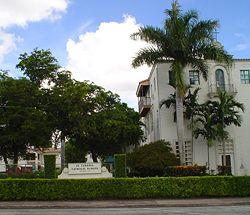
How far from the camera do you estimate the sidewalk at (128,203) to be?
69.8 feet

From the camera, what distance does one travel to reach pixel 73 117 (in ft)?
123

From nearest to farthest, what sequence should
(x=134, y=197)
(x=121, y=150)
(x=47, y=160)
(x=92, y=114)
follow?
1. (x=134, y=197)
2. (x=47, y=160)
3. (x=92, y=114)
4. (x=121, y=150)

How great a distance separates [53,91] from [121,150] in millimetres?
17191

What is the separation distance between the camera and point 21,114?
36000 mm

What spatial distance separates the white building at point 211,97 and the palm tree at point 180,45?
4627 mm

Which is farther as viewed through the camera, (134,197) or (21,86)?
(21,86)

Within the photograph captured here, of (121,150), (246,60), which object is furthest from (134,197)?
(121,150)

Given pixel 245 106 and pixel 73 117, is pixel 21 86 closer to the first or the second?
pixel 73 117

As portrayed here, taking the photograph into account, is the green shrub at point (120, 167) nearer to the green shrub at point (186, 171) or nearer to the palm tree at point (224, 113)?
the green shrub at point (186, 171)

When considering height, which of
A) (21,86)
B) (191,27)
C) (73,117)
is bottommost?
(73,117)

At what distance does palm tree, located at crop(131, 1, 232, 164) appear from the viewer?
103 feet

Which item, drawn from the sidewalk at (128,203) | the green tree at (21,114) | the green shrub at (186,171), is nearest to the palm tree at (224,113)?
the green shrub at (186,171)

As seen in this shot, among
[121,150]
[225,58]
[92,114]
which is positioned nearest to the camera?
[225,58]

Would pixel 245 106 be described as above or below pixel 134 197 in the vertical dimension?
above
